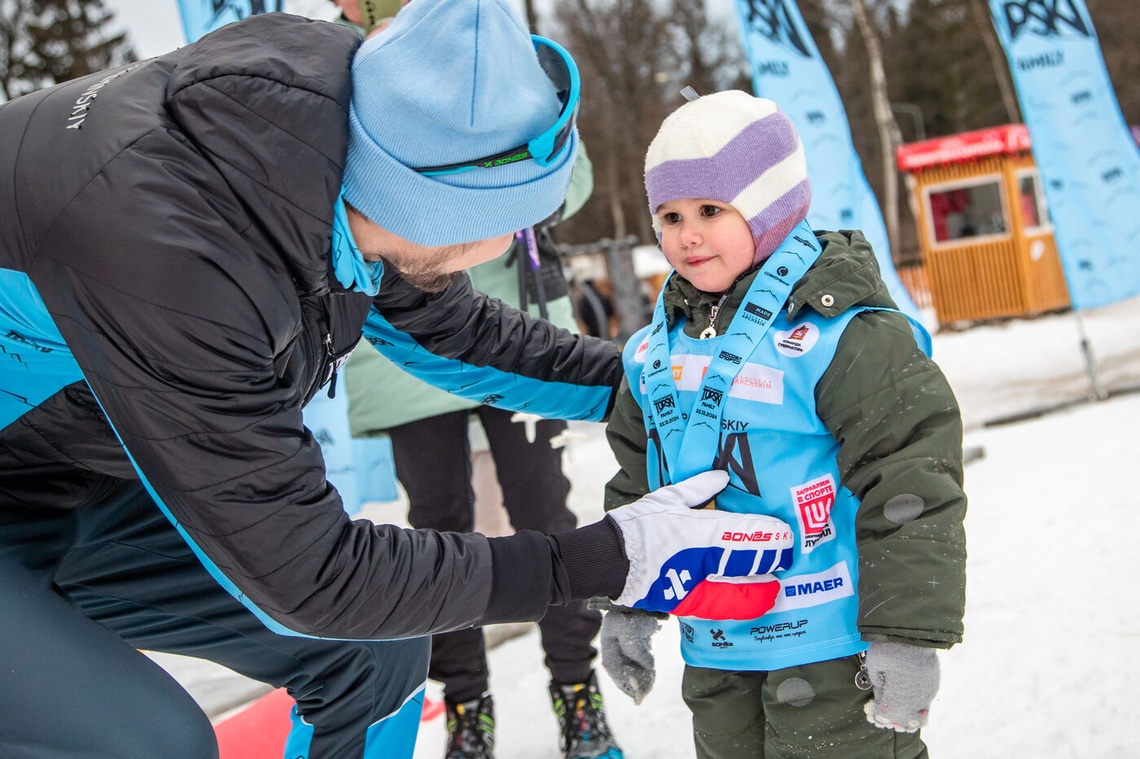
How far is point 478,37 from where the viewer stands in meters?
1.41

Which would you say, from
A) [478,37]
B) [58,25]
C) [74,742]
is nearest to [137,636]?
[74,742]

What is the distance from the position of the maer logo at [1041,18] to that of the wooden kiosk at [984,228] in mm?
6743

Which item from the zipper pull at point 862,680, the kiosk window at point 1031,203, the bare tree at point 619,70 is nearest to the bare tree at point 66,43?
the bare tree at point 619,70

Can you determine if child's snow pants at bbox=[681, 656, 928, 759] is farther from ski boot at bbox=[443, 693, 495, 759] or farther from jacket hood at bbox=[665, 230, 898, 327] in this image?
ski boot at bbox=[443, 693, 495, 759]

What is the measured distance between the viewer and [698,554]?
1.64 m

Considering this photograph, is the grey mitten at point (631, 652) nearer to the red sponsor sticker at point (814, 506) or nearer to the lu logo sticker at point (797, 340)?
the red sponsor sticker at point (814, 506)

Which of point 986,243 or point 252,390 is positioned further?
point 986,243

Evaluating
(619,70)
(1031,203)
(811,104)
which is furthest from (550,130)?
(619,70)

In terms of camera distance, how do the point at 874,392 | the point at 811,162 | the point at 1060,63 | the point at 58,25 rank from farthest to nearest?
the point at 58,25 → the point at 1060,63 → the point at 811,162 → the point at 874,392

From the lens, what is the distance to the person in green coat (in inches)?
99.2

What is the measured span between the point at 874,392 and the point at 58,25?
25809mm

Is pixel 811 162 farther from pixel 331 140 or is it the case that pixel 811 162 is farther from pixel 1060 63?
pixel 331 140

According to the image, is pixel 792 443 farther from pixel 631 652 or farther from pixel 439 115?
pixel 439 115

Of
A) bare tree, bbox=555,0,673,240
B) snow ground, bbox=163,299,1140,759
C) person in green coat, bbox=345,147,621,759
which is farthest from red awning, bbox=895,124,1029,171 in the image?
bare tree, bbox=555,0,673,240
